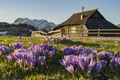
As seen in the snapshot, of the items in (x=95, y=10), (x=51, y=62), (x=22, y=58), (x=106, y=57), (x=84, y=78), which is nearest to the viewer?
(x=84, y=78)

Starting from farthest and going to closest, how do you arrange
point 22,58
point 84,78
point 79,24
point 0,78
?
point 79,24 → point 22,58 → point 0,78 → point 84,78

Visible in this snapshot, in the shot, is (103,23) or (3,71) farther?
(103,23)

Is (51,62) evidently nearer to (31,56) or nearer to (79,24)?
(31,56)

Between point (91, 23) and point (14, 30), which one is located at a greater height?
point (91, 23)

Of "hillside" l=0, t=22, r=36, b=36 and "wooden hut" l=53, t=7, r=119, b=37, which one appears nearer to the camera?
"wooden hut" l=53, t=7, r=119, b=37

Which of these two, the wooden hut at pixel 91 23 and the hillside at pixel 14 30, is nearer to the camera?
the wooden hut at pixel 91 23

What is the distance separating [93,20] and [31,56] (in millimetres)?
31498

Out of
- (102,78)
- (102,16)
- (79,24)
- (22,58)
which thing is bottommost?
(102,78)

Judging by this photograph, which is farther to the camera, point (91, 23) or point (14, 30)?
point (14, 30)

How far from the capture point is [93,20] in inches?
A: 1236

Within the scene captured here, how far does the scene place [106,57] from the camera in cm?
309

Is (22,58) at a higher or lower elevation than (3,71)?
higher

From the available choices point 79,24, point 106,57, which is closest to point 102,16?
point 79,24

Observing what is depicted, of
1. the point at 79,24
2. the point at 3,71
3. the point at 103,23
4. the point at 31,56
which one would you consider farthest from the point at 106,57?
the point at 103,23
